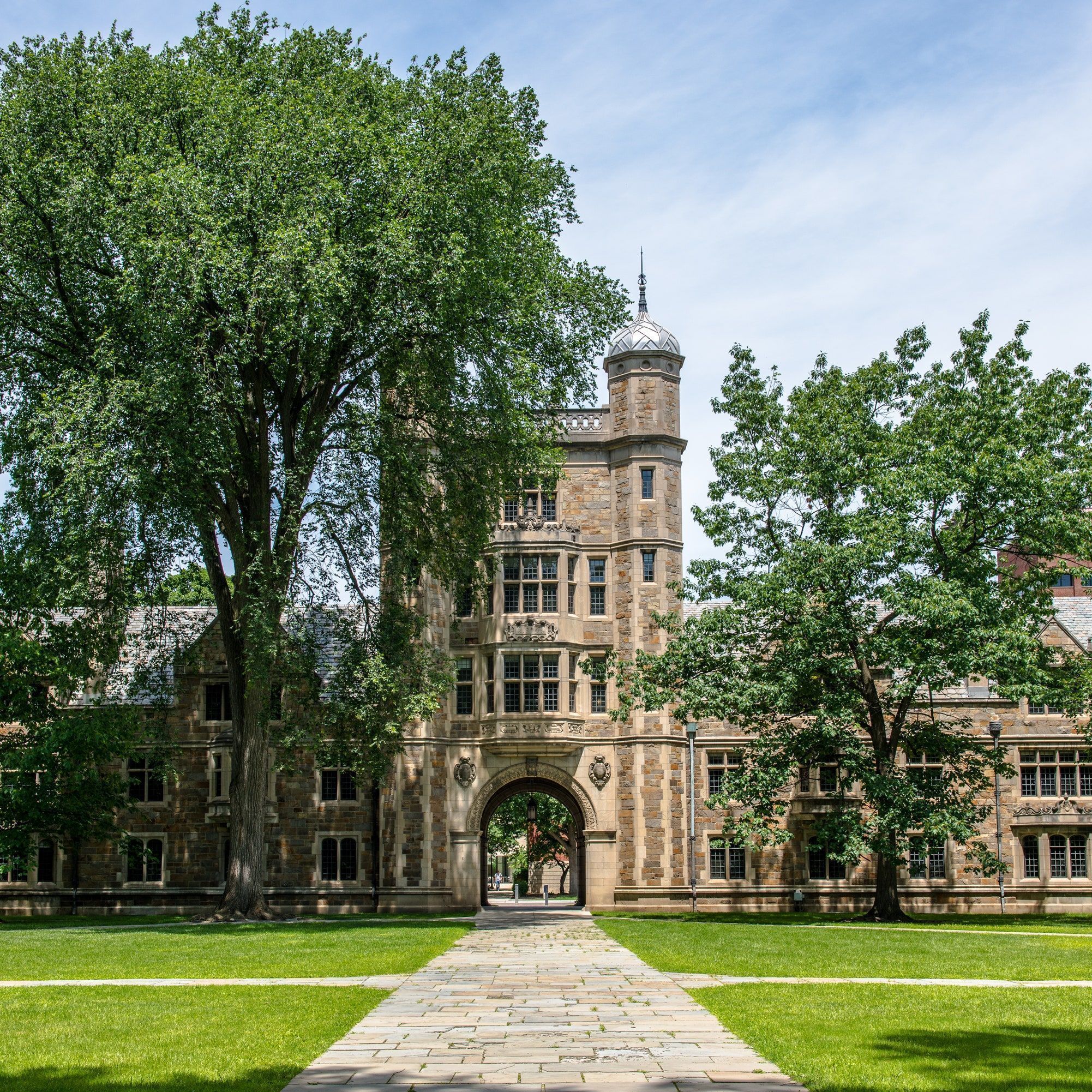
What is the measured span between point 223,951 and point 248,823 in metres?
8.90

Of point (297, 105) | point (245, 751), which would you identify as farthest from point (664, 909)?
point (297, 105)

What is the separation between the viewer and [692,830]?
3872cm

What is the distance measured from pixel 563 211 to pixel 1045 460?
13.3 m

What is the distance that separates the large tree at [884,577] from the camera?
100ft

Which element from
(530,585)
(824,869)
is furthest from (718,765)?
(530,585)

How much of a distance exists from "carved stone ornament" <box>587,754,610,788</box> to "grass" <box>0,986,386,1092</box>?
25096mm

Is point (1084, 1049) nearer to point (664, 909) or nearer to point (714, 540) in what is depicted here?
point (714, 540)

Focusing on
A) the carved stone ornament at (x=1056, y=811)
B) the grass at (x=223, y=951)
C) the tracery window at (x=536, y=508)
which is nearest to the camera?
the grass at (x=223, y=951)

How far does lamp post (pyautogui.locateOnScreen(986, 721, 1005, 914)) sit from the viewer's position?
39.0 meters

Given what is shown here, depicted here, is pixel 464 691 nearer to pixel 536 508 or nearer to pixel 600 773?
pixel 600 773

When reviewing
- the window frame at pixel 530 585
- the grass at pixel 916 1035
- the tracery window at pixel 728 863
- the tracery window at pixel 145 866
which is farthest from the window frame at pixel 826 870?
the grass at pixel 916 1035

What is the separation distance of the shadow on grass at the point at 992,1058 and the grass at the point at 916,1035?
2 cm

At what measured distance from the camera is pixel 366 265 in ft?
86.8

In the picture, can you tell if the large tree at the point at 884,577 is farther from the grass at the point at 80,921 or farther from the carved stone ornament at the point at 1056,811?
the grass at the point at 80,921
